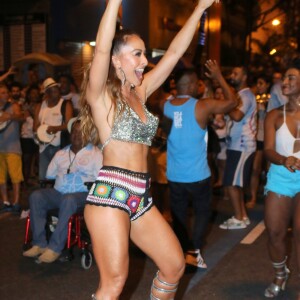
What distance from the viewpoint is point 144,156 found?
10.5 feet

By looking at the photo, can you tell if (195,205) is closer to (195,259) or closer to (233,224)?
(195,259)

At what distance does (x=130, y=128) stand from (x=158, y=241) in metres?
0.70

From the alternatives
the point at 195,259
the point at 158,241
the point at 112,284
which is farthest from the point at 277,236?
the point at 112,284

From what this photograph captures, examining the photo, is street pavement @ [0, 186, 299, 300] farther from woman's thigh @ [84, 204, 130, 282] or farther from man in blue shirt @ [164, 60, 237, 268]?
woman's thigh @ [84, 204, 130, 282]

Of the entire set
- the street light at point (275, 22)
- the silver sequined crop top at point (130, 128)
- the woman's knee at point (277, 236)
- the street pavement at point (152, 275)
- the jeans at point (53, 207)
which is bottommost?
the street pavement at point (152, 275)

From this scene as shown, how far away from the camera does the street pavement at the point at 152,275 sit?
463 cm

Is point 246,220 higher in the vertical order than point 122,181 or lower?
lower

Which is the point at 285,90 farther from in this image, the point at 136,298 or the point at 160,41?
the point at 160,41

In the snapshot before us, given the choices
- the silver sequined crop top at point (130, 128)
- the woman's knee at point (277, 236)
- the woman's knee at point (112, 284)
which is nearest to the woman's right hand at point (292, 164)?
the woman's knee at point (277, 236)

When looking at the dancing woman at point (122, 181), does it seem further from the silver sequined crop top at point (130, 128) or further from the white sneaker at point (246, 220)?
the white sneaker at point (246, 220)

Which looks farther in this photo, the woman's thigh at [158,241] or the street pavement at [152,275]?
the street pavement at [152,275]

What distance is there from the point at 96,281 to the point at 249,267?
155cm

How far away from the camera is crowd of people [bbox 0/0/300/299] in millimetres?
3016

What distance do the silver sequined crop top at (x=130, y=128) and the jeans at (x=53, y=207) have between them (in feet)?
8.31
